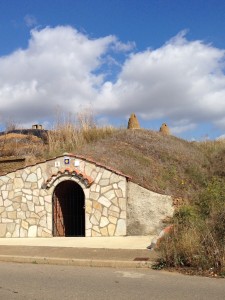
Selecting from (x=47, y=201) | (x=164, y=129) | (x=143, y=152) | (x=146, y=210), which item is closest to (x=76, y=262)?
(x=146, y=210)

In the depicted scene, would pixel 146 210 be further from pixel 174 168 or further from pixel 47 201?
pixel 174 168

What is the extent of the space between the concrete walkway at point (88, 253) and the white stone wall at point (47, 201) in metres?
1.86

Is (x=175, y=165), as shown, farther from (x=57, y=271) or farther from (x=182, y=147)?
(x=57, y=271)

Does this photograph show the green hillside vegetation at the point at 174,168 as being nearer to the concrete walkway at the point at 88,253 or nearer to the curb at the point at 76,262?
the curb at the point at 76,262

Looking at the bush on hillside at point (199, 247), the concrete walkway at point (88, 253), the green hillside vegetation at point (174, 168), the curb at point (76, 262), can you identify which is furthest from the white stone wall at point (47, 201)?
the curb at point (76, 262)

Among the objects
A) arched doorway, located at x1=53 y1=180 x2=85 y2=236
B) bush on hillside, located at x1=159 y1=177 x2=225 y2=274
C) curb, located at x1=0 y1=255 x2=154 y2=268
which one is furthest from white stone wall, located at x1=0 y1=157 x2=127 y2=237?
curb, located at x1=0 y1=255 x2=154 y2=268

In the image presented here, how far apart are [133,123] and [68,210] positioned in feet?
34.0

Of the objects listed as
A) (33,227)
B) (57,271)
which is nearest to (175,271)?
(57,271)

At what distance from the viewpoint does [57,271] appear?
923 centimetres

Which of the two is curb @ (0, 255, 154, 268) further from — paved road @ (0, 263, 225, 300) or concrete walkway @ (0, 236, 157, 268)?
paved road @ (0, 263, 225, 300)

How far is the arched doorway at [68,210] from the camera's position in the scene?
16.6 metres

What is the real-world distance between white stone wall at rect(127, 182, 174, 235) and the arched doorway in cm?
299

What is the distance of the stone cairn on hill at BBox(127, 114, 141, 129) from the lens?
2628 cm

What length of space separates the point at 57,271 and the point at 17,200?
7937mm
